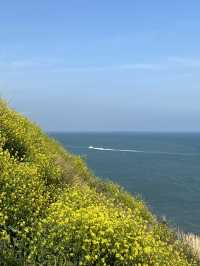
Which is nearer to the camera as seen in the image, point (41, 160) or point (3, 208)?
point (3, 208)

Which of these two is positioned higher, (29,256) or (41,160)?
(41,160)

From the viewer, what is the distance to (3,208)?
12219mm

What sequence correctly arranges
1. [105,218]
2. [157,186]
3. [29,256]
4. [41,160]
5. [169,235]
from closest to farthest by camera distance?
1. [29,256]
2. [105,218]
3. [41,160]
4. [169,235]
5. [157,186]

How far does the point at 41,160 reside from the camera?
16.7 metres

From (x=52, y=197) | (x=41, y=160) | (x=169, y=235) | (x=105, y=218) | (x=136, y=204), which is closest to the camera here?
(x=105, y=218)

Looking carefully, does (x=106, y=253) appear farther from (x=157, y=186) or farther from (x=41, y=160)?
(x=157, y=186)

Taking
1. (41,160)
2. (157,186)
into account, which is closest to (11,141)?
(41,160)

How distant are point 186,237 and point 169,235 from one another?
2.74ft

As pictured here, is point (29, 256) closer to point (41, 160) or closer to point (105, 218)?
point (105, 218)

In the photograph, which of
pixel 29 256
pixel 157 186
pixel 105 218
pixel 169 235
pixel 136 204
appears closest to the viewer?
pixel 29 256

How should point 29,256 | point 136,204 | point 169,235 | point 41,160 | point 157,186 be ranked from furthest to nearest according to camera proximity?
point 157,186 < point 136,204 < point 169,235 < point 41,160 < point 29,256

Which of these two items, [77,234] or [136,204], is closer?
[77,234]

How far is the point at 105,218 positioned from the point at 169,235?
643cm

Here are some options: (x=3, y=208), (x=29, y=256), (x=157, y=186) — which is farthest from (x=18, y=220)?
(x=157, y=186)
